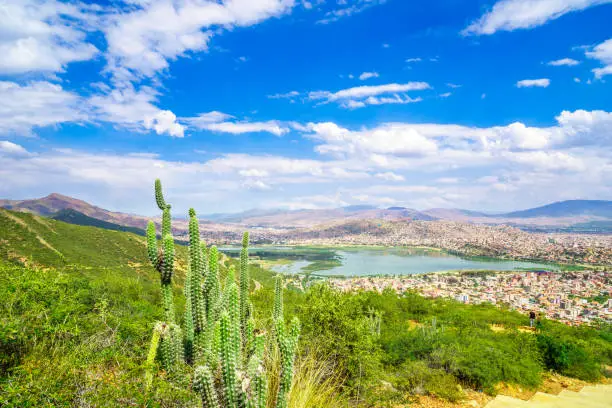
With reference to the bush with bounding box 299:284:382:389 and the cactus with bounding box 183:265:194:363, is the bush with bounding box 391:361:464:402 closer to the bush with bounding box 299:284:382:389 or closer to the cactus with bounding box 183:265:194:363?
the bush with bounding box 299:284:382:389

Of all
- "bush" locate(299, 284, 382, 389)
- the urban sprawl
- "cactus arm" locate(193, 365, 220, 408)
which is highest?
"cactus arm" locate(193, 365, 220, 408)

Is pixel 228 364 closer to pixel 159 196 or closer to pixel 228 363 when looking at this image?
pixel 228 363

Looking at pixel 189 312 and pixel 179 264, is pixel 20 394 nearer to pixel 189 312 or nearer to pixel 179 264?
pixel 189 312

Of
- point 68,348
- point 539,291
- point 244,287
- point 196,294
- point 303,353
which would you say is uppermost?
point 196,294

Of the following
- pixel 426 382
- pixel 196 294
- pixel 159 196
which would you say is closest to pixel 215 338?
pixel 196 294

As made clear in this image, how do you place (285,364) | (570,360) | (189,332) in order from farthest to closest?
(570,360) → (189,332) → (285,364)

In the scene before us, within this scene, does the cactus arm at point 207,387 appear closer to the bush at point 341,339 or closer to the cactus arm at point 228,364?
the cactus arm at point 228,364

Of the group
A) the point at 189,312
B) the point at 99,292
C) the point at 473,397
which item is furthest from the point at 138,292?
the point at 473,397

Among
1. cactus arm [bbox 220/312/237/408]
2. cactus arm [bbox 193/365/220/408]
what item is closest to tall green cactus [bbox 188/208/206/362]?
cactus arm [bbox 193/365/220/408]

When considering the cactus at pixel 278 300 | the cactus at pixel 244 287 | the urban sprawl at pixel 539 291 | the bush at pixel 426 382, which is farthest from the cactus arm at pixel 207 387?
the urban sprawl at pixel 539 291
